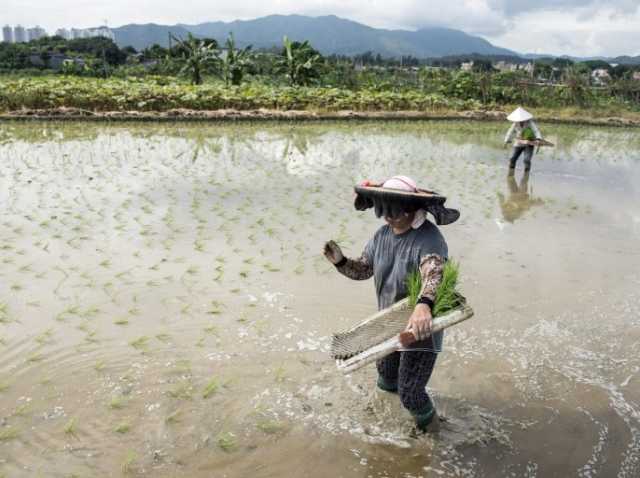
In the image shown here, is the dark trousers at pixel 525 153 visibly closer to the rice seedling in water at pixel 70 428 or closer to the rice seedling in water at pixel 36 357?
the rice seedling in water at pixel 36 357

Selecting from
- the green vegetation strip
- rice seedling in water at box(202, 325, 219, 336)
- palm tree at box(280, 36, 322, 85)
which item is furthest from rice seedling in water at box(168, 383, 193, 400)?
palm tree at box(280, 36, 322, 85)

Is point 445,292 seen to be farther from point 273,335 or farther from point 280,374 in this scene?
point 273,335

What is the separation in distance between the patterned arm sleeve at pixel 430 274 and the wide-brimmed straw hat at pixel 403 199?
6.7 inches

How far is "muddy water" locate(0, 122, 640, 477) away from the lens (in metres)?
2.46

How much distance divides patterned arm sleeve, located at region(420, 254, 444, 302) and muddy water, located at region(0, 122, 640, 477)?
89 cm

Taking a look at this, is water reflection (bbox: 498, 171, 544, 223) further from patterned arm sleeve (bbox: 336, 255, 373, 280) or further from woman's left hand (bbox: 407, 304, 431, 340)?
woman's left hand (bbox: 407, 304, 431, 340)

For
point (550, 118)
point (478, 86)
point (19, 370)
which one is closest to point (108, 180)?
point (19, 370)

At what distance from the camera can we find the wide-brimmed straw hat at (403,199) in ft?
6.68

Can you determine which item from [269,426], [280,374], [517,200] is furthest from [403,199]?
[517,200]

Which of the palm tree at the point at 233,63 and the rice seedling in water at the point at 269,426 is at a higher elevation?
the palm tree at the point at 233,63

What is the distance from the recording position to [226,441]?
98.3 inches

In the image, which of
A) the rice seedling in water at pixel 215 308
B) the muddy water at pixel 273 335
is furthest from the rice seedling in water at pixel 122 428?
the rice seedling in water at pixel 215 308

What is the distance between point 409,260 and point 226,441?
4.14 ft

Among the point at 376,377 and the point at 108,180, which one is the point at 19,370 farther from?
the point at 108,180
